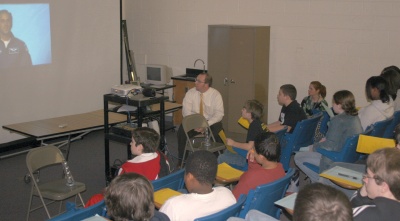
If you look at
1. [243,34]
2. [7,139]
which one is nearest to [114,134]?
[7,139]

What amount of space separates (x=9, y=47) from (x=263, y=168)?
474cm

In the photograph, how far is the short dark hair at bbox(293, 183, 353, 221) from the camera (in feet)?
7.74

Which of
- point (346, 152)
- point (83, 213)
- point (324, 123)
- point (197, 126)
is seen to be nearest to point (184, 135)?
point (197, 126)

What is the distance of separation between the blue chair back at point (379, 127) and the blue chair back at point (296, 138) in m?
0.64

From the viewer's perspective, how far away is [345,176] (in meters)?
4.12

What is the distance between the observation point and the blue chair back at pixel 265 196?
12.2ft

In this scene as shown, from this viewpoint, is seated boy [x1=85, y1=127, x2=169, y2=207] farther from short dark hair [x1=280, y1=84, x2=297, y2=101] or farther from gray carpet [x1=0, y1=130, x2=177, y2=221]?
short dark hair [x1=280, y1=84, x2=297, y2=101]

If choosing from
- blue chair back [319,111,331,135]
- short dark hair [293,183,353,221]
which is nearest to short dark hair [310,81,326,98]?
blue chair back [319,111,331,135]

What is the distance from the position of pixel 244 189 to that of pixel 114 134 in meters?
2.48

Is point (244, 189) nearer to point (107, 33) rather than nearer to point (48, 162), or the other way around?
point (48, 162)

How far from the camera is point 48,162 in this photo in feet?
16.8

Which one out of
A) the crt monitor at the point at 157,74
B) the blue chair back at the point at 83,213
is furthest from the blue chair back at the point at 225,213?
the crt monitor at the point at 157,74

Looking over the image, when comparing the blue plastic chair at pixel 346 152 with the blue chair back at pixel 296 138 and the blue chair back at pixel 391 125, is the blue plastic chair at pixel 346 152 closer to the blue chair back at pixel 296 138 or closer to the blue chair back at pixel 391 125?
the blue chair back at pixel 296 138

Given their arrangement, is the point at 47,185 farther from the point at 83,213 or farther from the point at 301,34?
the point at 301,34
